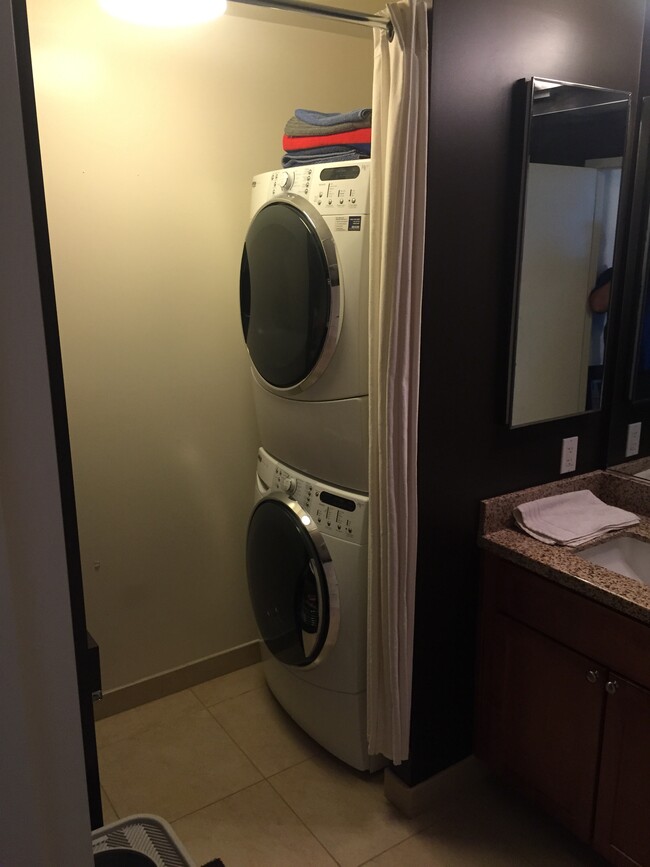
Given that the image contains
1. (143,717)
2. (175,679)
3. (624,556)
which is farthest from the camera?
→ (175,679)

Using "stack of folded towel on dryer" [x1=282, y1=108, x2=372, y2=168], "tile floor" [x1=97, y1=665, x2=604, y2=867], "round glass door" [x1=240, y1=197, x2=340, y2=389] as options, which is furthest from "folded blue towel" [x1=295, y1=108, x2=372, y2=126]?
"tile floor" [x1=97, y1=665, x2=604, y2=867]

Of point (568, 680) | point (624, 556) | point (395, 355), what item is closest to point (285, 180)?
point (395, 355)

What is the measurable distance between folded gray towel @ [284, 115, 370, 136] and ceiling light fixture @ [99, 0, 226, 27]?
34 cm

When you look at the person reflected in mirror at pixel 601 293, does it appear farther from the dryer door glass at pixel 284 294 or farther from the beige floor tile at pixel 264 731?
the beige floor tile at pixel 264 731

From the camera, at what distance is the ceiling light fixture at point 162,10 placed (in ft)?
5.90

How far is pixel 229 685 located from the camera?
8.55ft

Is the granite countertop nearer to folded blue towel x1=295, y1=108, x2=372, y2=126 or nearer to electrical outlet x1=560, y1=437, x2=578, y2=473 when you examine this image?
electrical outlet x1=560, y1=437, x2=578, y2=473

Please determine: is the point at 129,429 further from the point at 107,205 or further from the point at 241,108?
the point at 241,108

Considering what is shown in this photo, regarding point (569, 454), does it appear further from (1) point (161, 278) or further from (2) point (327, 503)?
(1) point (161, 278)

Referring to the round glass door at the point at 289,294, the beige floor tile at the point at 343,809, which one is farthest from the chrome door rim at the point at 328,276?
the beige floor tile at the point at 343,809

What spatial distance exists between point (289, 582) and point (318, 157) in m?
1.22

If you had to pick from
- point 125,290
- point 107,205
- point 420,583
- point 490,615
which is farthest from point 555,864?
point 107,205

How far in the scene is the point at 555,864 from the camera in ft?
5.97

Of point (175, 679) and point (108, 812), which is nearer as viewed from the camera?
point (108, 812)
